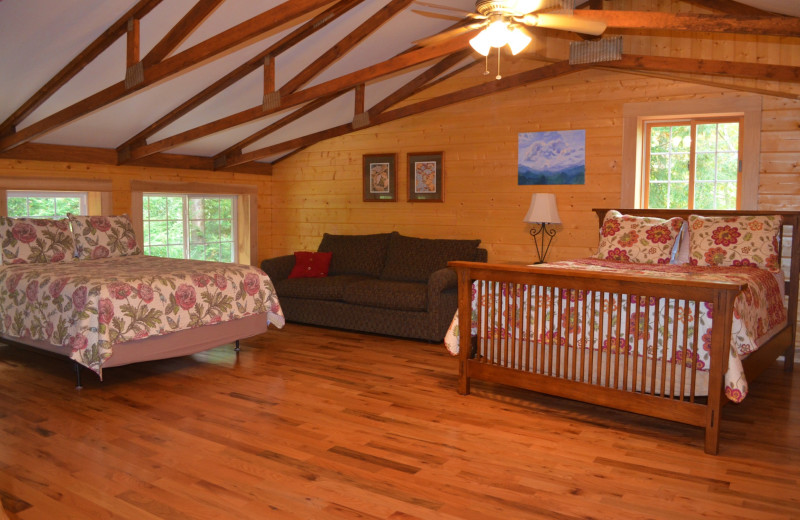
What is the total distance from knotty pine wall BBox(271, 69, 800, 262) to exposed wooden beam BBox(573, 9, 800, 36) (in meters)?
1.70

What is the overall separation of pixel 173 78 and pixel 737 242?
13.9ft

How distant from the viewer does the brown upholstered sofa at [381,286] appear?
526cm

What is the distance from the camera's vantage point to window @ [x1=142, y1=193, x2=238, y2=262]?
21.2 ft

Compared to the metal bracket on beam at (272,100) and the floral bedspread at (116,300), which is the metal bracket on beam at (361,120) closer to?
the metal bracket on beam at (272,100)

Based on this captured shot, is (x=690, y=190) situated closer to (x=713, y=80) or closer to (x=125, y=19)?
(x=713, y=80)

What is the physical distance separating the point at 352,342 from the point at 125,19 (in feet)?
9.61

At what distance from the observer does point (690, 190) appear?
5137 millimetres

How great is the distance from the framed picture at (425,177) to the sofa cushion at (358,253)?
536 mm

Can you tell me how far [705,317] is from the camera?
307 centimetres

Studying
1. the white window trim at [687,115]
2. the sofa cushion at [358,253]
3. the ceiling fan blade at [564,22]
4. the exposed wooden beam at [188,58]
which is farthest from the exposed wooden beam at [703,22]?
the sofa cushion at [358,253]

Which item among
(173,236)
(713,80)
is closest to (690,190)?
(713,80)

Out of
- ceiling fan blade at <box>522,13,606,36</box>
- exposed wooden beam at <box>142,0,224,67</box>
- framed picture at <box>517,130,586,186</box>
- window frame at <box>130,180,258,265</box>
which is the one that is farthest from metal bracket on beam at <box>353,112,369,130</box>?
ceiling fan blade at <box>522,13,606,36</box>

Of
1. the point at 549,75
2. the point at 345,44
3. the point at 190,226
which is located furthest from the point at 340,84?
the point at 190,226

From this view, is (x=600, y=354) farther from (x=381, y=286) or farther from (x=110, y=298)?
(x=110, y=298)
